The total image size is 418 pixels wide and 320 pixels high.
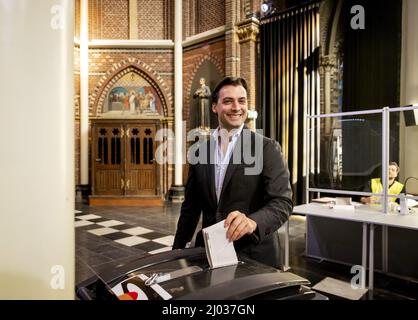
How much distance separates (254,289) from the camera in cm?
77

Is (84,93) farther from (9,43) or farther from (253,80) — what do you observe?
(9,43)

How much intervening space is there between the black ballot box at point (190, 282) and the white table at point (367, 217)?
2565 millimetres

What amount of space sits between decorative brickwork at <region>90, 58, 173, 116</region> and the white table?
610 centimetres

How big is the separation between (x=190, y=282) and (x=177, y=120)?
8.10 metres

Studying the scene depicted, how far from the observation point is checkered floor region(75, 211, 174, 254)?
448 cm

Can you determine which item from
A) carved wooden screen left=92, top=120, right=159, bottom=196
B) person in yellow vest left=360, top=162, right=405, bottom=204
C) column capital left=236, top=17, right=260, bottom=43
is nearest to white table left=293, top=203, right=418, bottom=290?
person in yellow vest left=360, top=162, right=405, bottom=204

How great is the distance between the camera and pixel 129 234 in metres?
5.17

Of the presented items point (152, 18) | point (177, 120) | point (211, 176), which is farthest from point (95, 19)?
point (211, 176)

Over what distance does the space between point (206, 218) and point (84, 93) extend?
27.6ft

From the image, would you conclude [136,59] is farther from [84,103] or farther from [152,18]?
[84,103]

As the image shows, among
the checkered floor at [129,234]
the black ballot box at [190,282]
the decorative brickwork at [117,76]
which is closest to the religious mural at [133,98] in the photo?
the decorative brickwork at [117,76]

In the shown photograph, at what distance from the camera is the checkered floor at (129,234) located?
4484 millimetres

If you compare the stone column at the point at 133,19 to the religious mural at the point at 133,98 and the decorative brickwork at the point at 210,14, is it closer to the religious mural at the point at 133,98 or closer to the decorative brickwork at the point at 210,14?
the religious mural at the point at 133,98

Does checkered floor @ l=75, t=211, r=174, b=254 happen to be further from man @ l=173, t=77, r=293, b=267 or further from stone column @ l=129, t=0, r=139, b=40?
stone column @ l=129, t=0, r=139, b=40
